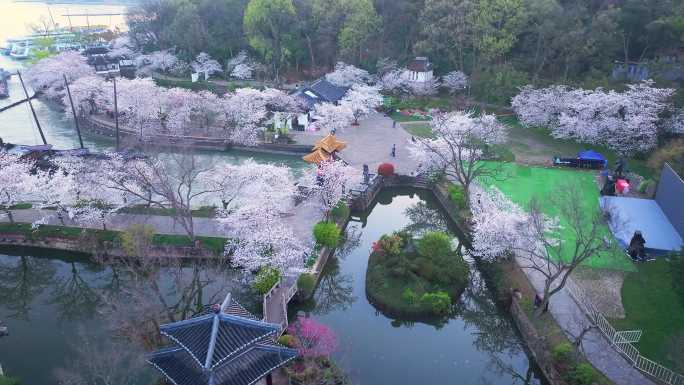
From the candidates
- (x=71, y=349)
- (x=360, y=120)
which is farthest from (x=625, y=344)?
(x=360, y=120)

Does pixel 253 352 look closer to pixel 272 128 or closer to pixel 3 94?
pixel 272 128

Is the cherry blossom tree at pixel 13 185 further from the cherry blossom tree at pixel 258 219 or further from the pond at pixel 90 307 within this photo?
the cherry blossom tree at pixel 258 219

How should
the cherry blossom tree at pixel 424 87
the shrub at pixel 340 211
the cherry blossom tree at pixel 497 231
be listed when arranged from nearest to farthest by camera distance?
the cherry blossom tree at pixel 497 231 < the shrub at pixel 340 211 < the cherry blossom tree at pixel 424 87

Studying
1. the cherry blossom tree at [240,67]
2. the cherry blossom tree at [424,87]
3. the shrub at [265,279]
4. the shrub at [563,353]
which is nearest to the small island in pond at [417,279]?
the shrub at [265,279]

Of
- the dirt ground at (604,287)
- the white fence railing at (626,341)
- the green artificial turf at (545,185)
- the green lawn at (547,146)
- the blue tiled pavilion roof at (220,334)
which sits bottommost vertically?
the dirt ground at (604,287)

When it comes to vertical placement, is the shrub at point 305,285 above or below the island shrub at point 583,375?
below

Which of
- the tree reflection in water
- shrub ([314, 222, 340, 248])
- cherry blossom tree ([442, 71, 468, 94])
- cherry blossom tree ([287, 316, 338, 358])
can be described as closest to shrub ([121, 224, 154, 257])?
the tree reflection in water

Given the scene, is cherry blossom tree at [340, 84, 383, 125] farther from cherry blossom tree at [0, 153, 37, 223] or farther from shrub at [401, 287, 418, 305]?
cherry blossom tree at [0, 153, 37, 223]
